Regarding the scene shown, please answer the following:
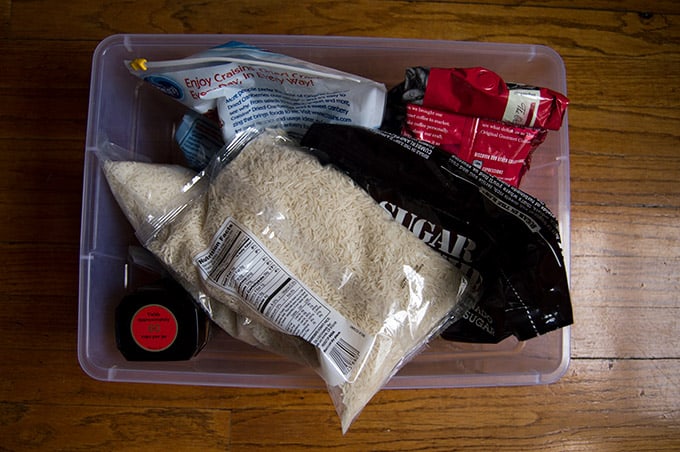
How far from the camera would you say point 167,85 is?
58 cm

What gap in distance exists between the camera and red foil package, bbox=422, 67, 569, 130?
589 mm

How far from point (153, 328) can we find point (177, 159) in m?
0.23

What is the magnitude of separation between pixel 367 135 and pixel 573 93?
313 millimetres

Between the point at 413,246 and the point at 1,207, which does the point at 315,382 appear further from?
the point at 1,207

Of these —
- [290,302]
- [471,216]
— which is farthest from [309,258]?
[471,216]

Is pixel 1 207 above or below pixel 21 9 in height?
below

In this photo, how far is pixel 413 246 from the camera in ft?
1.81

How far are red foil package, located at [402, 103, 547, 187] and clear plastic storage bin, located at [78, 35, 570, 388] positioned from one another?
59mm

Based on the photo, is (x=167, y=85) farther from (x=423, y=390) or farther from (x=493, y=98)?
(x=423, y=390)

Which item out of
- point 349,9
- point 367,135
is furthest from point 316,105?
point 349,9

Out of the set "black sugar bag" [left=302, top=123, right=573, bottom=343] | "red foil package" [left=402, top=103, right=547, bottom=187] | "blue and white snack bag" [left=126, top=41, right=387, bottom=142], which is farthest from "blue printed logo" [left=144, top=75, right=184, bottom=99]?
"red foil package" [left=402, top=103, right=547, bottom=187]

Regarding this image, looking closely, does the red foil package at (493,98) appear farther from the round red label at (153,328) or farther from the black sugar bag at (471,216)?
the round red label at (153,328)

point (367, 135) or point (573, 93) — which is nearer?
point (367, 135)

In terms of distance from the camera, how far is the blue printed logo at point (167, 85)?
1.87 ft
